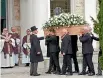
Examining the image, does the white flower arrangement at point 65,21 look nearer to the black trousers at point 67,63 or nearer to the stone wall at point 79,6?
the black trousers at point 67,63

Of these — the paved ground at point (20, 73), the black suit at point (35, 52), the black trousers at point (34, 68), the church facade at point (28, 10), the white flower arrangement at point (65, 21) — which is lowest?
the paved ground at point (20, 73)

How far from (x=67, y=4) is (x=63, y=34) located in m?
5.27

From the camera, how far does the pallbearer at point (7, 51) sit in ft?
49.3

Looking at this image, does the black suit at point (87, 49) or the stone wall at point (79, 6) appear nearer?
the black suit at point (87, 49)

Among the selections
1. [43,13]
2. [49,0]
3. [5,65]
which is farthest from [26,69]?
[49,0]

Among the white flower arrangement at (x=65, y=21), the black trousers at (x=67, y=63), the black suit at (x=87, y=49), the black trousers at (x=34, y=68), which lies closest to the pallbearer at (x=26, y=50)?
the white flower arrangement at (x=65, y=21)

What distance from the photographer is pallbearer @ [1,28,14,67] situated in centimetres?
1502

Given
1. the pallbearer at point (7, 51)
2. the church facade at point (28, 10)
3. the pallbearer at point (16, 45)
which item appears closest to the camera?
the pallbearer at point (7, 51)

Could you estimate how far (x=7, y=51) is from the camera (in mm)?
15039

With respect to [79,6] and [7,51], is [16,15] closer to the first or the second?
[79,6]

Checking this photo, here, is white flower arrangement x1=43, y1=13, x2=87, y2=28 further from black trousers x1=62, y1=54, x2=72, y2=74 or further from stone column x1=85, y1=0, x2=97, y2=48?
stone column x1=85, y1=0, x2=97, y2=48

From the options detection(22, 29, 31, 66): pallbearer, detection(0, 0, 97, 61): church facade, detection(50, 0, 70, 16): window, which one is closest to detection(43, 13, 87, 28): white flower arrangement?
detection(22, 29, 31, 66): pallbearer

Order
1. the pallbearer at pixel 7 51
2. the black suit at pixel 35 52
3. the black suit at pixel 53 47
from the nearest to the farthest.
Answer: the black suit at pixel 35 52 → the black suit at pixel 53 47 → the pallbearer at pixel 7 51

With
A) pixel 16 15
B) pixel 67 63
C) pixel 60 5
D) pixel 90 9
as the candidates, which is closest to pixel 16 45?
pixel 16 15
